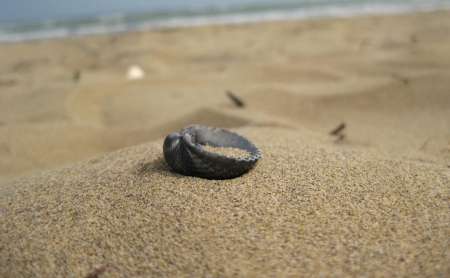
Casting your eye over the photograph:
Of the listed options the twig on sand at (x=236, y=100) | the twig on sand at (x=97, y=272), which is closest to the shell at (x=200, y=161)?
the twig on sand at (x=97, y=272)

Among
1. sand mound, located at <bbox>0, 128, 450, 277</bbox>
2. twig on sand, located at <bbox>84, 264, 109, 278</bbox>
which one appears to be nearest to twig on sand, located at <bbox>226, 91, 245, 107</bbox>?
sand mound, located at <bbox>0, 128, 450, 277</bbox>

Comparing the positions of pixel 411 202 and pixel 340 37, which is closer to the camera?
pixel 411 202

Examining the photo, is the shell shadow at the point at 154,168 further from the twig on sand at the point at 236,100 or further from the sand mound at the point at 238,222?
the twig on sand at the point at 236,100

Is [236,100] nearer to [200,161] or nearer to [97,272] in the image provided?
[200,161]

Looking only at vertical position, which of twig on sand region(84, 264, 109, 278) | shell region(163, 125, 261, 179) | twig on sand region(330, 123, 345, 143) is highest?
shell region(163, 125, 261, 179)

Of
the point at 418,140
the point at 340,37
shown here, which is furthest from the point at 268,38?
the point at 418,140

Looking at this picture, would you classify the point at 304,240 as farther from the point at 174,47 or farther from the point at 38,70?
the point at 174,47

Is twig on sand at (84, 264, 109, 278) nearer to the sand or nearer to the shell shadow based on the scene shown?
the sand

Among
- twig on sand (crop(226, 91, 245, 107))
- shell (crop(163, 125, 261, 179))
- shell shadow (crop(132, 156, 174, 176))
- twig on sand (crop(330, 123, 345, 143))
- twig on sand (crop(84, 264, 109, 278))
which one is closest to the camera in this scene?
twig on sand (crop(84, 264, 109, 278))

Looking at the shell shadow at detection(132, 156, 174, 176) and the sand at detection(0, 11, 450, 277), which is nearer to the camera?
the sand at detection(0, 11, 450, 277)
